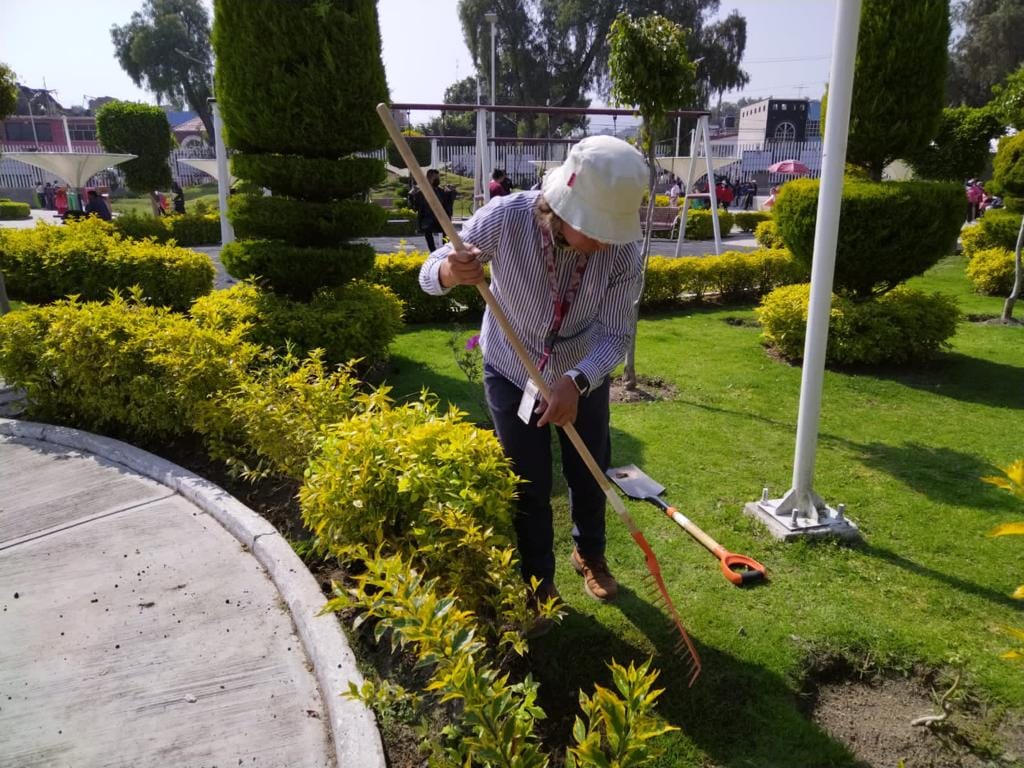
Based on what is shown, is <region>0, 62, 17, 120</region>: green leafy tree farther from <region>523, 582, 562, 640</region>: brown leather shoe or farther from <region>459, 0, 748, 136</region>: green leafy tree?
<region>459, 0, 748, 136</region>: green leafy tree

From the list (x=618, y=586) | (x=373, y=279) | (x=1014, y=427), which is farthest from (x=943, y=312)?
(x=373, y=279)

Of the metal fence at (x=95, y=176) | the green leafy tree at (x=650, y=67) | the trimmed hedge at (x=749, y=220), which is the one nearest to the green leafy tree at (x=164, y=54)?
the metal fence at (x=95, y=176)

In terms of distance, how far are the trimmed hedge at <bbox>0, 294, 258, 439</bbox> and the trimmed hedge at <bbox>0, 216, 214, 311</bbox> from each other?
74.4 inches

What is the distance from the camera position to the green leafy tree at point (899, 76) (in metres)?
5.54

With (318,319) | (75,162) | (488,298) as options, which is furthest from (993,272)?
(75,162)

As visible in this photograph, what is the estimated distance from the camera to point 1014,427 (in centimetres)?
494

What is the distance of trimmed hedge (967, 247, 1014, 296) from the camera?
973 centimetres

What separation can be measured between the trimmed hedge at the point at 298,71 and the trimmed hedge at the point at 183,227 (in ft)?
42.3

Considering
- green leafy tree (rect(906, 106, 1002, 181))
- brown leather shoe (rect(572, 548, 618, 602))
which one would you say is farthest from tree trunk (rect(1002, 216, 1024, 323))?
brown leather shoe (rect(572, 548, 618, 602))

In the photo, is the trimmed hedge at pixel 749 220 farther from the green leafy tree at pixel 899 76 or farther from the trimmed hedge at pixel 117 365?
the trimmed hedge at pixel 117 365

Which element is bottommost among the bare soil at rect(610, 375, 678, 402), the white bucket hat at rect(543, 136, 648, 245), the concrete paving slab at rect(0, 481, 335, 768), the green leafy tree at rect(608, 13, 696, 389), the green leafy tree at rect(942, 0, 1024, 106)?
the concrete paving slab at rect(0, 481, 335, 768)

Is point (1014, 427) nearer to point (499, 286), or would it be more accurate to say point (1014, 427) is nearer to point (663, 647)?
point (663, 647)

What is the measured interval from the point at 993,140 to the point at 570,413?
14854 mm

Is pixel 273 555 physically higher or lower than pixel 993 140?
lower
